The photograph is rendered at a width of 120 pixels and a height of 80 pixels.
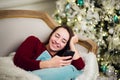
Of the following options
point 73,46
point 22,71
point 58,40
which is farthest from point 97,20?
point 22,71

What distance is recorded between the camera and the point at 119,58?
100 inches

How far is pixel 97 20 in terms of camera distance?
2373 millimetres

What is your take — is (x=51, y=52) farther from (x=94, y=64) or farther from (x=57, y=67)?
(x=94, y=64)

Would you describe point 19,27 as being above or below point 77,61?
above

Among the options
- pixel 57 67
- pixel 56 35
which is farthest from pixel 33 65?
pixel 56 35

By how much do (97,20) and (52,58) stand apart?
0.87m

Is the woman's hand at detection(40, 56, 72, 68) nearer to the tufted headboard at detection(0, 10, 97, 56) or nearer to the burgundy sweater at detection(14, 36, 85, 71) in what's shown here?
the burgundy sweater at detection(14, 36, 85, 71)

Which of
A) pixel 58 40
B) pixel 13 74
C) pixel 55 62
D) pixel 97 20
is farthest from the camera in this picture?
pixel 97 20

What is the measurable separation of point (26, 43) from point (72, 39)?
333 mm

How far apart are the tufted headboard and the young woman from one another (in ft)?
0.40

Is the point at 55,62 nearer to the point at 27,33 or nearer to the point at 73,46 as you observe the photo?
the point at 73,46

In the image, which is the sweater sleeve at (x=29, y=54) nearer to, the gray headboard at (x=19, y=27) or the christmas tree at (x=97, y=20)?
the gray headboard at (x=19, y=27)

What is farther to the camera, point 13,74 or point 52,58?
point 52,58

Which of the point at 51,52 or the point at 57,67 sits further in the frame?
the point at 51,52
